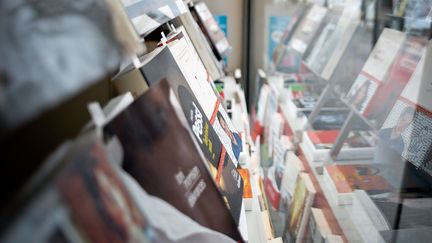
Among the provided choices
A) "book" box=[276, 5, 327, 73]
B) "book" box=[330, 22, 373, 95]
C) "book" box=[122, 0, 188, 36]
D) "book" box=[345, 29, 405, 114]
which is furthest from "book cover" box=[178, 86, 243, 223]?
"book" box=[276, 5, 327, 73]

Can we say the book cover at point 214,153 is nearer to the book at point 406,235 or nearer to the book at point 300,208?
the book at point 406,235

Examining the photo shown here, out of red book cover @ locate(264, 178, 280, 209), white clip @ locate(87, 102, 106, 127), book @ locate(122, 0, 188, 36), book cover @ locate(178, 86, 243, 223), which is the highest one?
book @ locate(122, 0, 188, 36)

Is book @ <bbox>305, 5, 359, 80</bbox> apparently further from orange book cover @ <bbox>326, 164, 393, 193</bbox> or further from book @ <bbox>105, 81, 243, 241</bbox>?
book @ <bbox>105, 81, 243, 241</bbox>

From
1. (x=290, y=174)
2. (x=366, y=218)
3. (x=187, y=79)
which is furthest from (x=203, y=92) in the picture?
(x=290, y=174)

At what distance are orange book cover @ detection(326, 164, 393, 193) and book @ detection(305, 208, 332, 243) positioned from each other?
16cm

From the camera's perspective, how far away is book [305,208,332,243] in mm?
1467

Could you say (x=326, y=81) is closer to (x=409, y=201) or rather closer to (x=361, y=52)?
(x=361, y=52)

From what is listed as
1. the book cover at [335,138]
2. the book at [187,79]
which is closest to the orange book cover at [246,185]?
the book at [187,79]

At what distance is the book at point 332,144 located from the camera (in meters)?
1.81

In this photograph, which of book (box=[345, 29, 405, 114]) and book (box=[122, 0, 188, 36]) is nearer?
book (box=[122, 0, 188, 36])

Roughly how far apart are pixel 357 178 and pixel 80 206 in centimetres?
153

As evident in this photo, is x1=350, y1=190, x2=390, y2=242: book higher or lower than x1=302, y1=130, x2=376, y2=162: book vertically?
lower

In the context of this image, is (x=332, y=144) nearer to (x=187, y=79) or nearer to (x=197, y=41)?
(x=197, y=41)

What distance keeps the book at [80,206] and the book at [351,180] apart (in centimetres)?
135
